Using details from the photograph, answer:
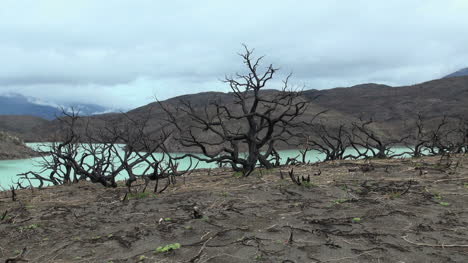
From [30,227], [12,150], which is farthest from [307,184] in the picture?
[12,150]

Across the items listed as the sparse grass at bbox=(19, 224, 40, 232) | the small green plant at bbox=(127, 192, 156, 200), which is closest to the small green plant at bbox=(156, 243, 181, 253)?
the sparse grass at bbox=(19, 224, 40, 232)

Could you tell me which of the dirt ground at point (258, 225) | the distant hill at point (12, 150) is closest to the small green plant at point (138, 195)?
the dirt ground at point (258, 225)

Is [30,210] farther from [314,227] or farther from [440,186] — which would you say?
[440,186]

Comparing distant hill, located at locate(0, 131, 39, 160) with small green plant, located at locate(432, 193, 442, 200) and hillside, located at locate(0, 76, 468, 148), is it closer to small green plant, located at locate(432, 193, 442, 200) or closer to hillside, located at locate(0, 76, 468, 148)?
hillside, located at locate(0, 76, 468, 148)

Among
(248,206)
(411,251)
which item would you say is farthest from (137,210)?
(411,251)

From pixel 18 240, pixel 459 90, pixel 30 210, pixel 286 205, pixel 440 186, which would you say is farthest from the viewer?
pixel 459 90

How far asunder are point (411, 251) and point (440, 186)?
4.30 metres

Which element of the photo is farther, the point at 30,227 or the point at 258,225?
the point at 30,227

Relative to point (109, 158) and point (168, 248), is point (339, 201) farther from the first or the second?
point (109, 158)

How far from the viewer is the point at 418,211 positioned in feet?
19.0

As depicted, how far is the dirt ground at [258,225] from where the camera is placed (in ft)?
14.1

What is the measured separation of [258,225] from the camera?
5.37m

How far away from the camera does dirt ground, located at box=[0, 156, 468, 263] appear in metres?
4.29

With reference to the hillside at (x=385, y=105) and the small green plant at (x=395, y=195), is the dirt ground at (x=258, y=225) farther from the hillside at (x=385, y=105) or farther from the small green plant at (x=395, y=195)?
the hillside at (x=385, y=105)
